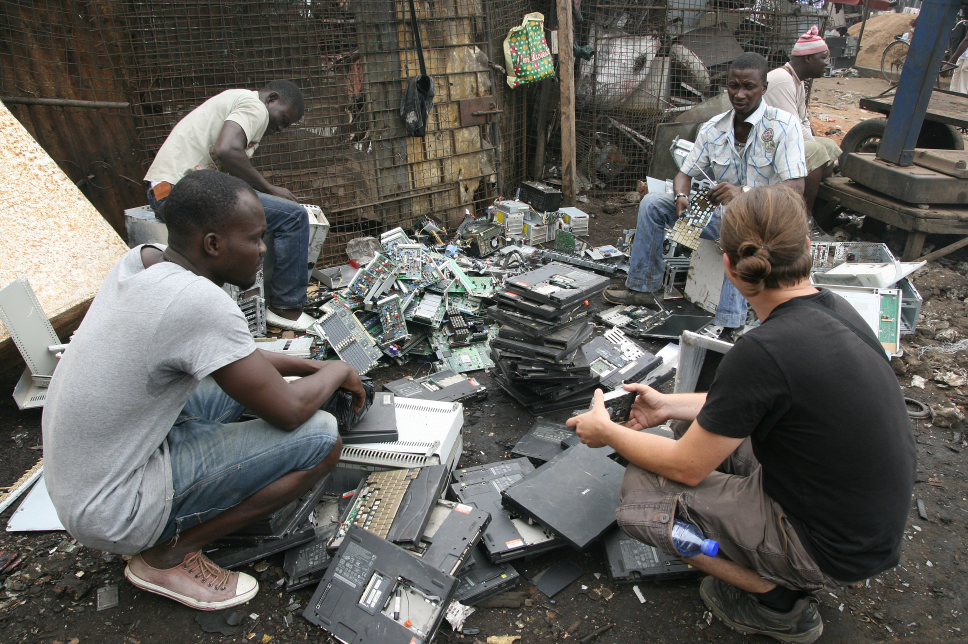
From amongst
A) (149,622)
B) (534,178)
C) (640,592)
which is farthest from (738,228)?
(534,178)

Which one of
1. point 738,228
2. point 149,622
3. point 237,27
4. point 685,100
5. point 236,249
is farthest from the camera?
point 685,100

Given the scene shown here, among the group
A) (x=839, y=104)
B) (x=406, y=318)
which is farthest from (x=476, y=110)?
(x=839, y=104)

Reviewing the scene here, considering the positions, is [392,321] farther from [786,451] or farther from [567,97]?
[567,97]

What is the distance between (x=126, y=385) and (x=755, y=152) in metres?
4.46

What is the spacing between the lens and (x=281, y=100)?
4.34 m

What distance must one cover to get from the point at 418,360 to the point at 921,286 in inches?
186

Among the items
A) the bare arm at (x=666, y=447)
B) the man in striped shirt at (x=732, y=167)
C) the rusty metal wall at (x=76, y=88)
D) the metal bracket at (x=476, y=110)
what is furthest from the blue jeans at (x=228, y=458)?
the metal bracket at (x=476, y=110)

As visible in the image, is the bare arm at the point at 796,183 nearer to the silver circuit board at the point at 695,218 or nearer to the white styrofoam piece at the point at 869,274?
the silver circuit board at the point at 695,218

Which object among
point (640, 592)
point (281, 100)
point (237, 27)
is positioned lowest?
point (640, 592)

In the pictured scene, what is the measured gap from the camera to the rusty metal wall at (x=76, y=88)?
4.43m

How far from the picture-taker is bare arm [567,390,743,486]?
196 cm

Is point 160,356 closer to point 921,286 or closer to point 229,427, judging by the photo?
point 229,427

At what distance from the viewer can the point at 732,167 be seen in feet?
14.8

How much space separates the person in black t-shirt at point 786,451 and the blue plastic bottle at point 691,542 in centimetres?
3
